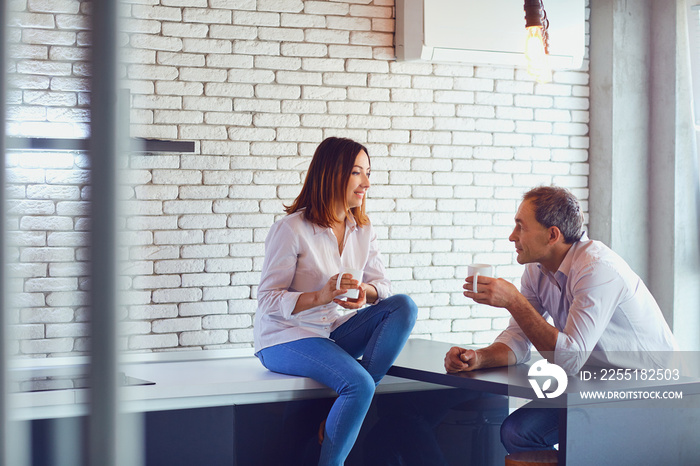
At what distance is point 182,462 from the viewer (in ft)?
8.36

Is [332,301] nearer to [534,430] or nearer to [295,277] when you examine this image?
A: [295,277]

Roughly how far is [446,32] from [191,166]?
139 cm

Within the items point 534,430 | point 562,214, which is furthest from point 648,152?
point 534,430

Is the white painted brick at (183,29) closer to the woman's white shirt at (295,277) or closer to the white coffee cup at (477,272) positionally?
the woman's white shirt at (295,277)

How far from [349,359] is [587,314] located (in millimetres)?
820

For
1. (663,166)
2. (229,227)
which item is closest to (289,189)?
(229,227)

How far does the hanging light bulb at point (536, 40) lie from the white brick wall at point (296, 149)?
116 centimetres

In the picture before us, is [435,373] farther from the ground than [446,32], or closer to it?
closer to it

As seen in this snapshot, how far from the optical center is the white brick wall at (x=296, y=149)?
3404mm

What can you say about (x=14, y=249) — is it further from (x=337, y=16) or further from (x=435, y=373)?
(x=337, y=16)

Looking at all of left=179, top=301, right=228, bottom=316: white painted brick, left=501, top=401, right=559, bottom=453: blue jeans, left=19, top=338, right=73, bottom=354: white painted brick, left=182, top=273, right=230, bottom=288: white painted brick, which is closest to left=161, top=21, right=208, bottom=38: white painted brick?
left=182, top=273, right=230, bottom=288: white painted brick

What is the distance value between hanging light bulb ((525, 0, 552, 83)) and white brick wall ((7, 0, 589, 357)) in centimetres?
116

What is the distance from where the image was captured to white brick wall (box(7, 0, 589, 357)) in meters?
3.40

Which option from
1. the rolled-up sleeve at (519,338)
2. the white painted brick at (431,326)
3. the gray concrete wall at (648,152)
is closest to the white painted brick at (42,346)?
the rolled-up sleeve at (519,338)
